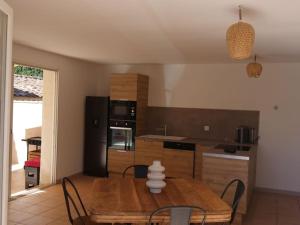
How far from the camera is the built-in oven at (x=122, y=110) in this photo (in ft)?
19.6

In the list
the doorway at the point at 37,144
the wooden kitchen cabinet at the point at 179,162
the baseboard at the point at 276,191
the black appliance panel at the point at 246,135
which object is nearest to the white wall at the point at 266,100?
the baseboard at the point at 276,191

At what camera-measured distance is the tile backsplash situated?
5.84 metres

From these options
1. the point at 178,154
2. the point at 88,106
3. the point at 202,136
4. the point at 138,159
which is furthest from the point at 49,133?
the point at 202,136

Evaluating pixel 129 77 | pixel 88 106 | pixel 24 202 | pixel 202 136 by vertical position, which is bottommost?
pixel 24 202

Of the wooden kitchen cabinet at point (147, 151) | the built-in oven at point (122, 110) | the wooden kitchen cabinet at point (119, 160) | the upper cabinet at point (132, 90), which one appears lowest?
the wooden kitchen cabinet at point (119, 160)

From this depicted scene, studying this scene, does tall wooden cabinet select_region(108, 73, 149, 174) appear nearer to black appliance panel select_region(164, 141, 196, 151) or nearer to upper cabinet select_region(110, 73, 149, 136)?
upper cabinet select_region(110, 73, 149, 136)

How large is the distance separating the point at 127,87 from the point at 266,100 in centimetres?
262

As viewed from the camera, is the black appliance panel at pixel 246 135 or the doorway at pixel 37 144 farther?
the doorway at pixel 37 144

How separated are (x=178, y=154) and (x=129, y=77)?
5.78 feet

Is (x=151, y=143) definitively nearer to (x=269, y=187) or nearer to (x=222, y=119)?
(x=222, y=119)

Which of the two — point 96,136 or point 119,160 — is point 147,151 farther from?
point 96,136

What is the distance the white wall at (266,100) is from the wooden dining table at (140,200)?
3.13 m

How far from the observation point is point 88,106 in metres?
6.37

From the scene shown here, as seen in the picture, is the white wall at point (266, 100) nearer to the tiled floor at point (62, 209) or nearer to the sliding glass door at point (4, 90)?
the tiled floor at point (62, 209)
